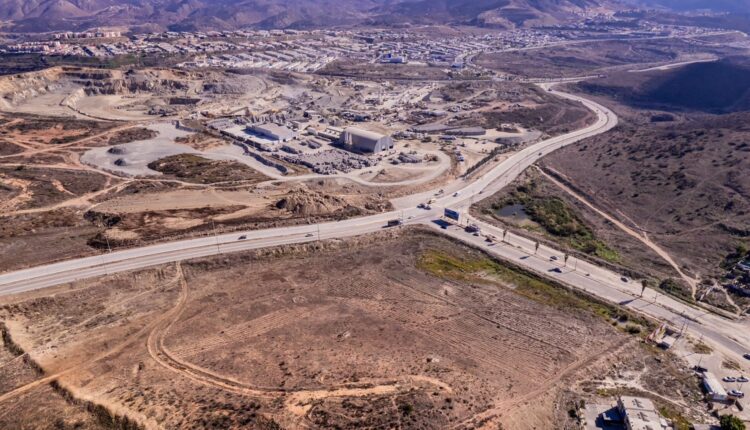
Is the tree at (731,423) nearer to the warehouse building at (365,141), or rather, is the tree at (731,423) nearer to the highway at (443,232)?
the highway at (443,232)

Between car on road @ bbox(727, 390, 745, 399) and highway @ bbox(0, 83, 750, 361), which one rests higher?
car on road @ bbox(727, 390, 745, 399)

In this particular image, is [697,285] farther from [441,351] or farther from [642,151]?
[642,151]

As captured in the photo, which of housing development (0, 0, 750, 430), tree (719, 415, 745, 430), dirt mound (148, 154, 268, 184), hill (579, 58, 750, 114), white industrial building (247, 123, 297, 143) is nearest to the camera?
tree (719, 415, 745, 430)

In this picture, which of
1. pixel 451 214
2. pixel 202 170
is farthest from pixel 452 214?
pixel 202 170

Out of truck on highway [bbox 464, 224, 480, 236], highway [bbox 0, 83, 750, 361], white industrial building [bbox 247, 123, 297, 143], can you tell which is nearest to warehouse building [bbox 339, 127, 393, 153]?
white industrial building [bbox 247, 123, 297, 143]

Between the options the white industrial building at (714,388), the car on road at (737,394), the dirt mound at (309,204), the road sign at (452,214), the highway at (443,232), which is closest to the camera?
the white industrial building at (714,388)

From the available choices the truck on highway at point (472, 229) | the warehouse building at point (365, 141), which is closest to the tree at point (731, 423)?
the truck on highway at point (472, 229)

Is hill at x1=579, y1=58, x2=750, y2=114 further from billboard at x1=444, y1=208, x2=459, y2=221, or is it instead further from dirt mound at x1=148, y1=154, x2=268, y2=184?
dirt mound at x1=148, y1=154, x2=268, y2=184
